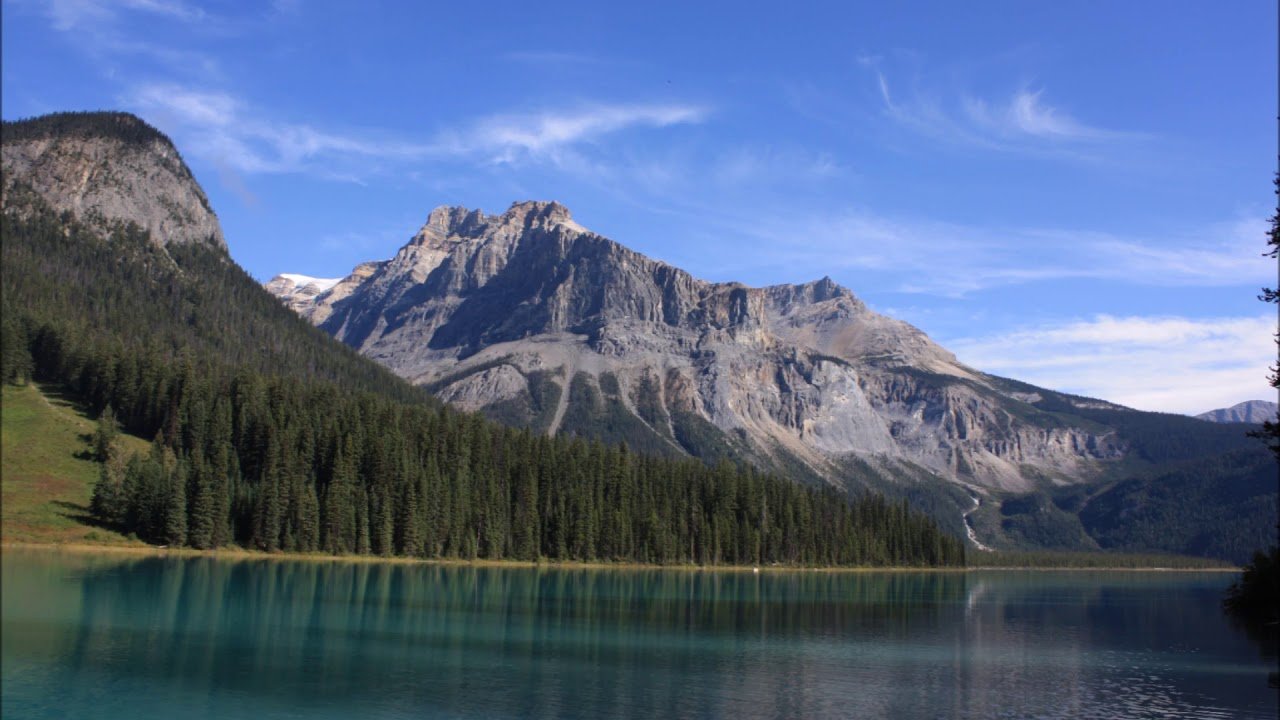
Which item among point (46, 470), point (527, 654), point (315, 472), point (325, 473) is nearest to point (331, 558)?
point (325, 473)

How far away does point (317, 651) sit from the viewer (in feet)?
190

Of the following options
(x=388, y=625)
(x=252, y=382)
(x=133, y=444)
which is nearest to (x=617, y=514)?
(x=252, y=382)

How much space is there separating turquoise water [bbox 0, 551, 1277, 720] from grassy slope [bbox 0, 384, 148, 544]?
908 cm

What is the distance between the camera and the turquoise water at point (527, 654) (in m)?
45.2

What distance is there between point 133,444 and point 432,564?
4410 cm

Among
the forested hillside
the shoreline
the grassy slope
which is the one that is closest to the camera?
the grassy slope

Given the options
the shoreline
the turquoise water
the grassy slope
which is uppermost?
the grassy slope

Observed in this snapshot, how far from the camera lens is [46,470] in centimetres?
11375

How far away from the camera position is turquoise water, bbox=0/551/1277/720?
148ft

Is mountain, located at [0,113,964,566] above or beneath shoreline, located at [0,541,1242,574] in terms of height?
above

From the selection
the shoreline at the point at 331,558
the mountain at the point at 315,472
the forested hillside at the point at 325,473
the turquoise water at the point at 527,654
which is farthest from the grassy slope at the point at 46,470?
the turquoise water at the point at 527,654

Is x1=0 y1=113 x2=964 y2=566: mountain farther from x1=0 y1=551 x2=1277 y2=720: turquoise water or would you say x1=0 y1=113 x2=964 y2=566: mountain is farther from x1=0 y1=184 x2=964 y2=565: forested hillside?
x1=0 y1=551 x2=1277 y2=720: turquoise water

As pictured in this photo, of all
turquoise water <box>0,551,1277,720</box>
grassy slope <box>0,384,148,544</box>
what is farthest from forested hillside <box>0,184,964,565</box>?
turquoise water <box>0,551,1277,720</box>

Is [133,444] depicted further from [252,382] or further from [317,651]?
[317,651]
